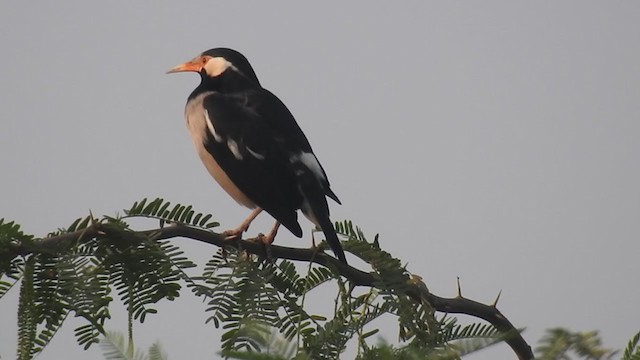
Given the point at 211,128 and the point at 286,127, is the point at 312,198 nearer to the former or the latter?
the point at 286,127

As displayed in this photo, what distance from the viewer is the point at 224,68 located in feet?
25.1

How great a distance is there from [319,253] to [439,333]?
100cm

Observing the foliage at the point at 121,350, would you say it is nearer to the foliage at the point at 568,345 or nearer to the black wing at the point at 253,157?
the foliage at the point at 568,345

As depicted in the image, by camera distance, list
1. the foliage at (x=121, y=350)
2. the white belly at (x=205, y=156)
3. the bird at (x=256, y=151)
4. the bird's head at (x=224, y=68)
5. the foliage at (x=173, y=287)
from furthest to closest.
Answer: the bird's head at (x=224, y=68), the white belly at (x=205, y=156), the bird at (x=256, y=151), the foliage at (x=173, y=287), the foliage at (x=121, y=350)

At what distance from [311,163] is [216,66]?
1.77 m

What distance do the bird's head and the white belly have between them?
16.0 inches

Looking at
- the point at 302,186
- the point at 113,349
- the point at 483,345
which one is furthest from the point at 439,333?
the point at 302,186

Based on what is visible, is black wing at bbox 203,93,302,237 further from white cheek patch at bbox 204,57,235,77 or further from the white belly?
white cheek patch at bbox 204,57,235,77

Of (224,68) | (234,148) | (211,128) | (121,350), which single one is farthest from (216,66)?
(121,350)

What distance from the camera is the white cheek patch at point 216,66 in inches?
302

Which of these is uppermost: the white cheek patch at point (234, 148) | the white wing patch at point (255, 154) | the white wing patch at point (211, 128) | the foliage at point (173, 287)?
the white wing patch at point (211, 128)

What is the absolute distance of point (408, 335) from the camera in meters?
3.20

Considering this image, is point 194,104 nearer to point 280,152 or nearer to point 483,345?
point 280,152

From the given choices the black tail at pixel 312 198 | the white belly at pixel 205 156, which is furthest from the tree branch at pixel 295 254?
the white belly at pixel 205 156
